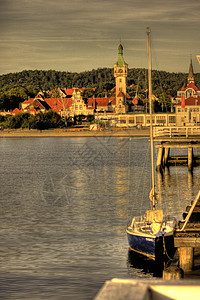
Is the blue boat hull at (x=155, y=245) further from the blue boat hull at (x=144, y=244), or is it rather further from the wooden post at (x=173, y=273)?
the wooden post at (x=173, y=273)

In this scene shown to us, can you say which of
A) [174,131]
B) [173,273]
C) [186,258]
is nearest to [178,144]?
[174,131]

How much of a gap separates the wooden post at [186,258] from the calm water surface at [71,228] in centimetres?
361

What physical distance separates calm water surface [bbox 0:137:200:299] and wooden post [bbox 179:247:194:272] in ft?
11.9

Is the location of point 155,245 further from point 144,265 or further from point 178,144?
point 178,144

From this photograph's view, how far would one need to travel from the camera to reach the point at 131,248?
23.8m

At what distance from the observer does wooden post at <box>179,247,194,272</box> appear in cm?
1747

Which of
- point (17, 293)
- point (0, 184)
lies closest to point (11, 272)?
point (17, 293)

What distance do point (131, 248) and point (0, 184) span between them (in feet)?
126

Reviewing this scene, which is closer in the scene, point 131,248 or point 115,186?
point 131,248

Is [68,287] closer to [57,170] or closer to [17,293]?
[17,293]

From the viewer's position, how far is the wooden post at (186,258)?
17469mm

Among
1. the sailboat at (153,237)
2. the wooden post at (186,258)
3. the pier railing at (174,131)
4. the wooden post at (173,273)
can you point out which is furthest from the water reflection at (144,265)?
the pier railing at (174,131)

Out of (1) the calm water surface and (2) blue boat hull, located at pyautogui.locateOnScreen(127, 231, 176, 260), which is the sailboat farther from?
(1) the calm water surface

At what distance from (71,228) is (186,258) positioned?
49.2 ft
